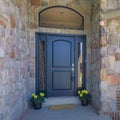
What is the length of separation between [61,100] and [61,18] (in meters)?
2.14

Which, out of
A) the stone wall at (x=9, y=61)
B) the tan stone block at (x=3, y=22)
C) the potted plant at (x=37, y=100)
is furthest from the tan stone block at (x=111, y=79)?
the tan stone block at (x=3, y=22)

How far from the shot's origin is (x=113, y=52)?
12.4ft

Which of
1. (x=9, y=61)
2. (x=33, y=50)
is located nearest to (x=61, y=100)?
(x=33, y=50)

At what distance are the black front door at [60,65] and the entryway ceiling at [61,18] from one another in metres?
0.32

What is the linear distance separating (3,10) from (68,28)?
8.53 ft

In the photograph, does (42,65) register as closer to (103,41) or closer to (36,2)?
(36,2)

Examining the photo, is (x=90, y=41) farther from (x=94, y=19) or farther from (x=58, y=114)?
(x=58, y=114)

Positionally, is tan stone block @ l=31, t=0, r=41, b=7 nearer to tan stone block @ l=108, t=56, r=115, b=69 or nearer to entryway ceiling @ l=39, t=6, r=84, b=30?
entryway ceiling @ l=39, t=6, r=84, b=30

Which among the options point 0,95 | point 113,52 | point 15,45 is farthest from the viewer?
point 113,52

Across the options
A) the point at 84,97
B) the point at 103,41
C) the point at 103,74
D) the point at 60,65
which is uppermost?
the point at 103,41

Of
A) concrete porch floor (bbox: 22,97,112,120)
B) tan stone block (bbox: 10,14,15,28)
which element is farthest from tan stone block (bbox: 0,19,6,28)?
concrete porch floor (bbox: 22,97,112,120)

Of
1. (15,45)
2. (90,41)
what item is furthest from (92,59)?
(15,45)

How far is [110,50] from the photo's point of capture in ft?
12.4

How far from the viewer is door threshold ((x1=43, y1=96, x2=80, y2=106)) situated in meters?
4.46
